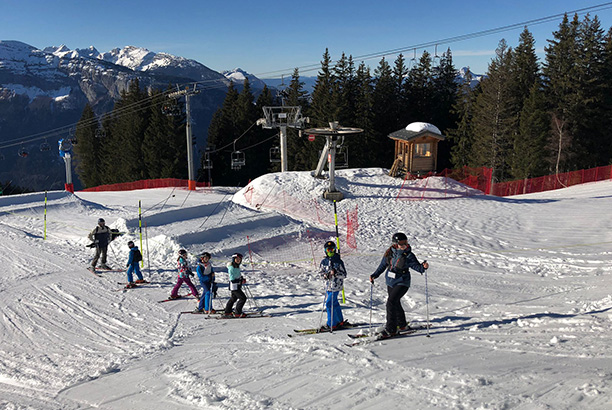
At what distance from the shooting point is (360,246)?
1784 centimetres

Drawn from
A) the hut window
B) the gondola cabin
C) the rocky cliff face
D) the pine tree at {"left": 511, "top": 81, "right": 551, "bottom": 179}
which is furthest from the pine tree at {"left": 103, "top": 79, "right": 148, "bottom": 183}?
the rocky cliff face

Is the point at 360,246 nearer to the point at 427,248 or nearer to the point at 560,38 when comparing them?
the point at 427,248

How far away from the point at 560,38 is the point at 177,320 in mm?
47728

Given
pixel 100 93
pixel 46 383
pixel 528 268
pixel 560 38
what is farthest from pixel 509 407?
pixel 100 93

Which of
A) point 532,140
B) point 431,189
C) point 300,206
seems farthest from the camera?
point 532,140

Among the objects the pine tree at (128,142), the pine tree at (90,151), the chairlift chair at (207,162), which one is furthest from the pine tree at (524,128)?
the pine tree at (90,151)

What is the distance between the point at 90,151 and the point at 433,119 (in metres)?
47.6

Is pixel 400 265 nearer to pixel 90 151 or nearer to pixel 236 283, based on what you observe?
pixel 236 283

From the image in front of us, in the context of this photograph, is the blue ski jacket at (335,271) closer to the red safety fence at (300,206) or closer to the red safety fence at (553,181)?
the red safety fence at (300,206)

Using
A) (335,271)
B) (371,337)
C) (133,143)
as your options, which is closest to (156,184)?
(133,143)

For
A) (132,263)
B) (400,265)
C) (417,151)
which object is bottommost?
(132,263)

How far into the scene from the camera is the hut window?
28.6 m

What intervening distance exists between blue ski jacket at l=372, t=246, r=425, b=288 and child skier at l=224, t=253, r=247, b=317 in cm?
329

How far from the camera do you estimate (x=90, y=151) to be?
209ft
